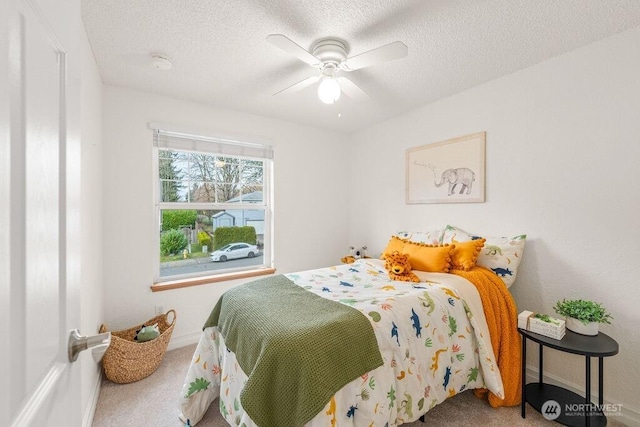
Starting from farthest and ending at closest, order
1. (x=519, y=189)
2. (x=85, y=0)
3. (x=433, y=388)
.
Answer: (x=519, y=189) → (x=433, y=388) → (x=85, y=0)

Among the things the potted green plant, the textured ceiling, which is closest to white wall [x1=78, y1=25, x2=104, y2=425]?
the textured ceiling

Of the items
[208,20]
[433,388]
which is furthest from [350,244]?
[208,20]

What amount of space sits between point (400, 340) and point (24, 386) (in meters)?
1.45

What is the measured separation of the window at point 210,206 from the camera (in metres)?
2.80

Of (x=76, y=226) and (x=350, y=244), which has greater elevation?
(x=76, y=226)

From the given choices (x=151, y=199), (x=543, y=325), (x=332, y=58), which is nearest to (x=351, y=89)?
(x=332, y=58)

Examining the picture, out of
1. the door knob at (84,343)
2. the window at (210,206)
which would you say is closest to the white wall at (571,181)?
the window at (210,206)

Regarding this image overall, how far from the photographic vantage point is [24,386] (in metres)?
0.44

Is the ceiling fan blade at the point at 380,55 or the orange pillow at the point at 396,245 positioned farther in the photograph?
the orange pillow at the point at 396,245

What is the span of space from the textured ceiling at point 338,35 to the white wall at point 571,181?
0.21 meters

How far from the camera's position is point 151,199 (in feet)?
8.70

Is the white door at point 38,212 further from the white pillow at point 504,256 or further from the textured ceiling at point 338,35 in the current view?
the white pillow at point 504,256

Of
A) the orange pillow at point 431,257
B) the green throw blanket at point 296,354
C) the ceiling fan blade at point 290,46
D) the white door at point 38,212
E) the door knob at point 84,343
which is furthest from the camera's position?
the orange pillow at point 431,257

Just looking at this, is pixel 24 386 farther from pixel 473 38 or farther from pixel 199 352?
pixel 473 38
